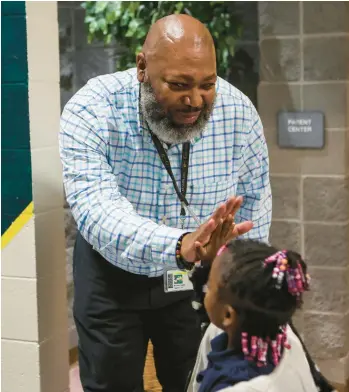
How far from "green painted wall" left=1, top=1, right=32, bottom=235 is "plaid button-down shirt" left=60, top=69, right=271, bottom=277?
32 cm

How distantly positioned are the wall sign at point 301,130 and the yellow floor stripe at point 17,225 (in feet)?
4.05

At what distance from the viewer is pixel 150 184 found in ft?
7.16

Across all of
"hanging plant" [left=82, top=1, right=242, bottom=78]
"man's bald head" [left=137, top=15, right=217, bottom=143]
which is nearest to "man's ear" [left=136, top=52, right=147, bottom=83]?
"man's bald head" [left=137, top=15, right=217, bottom=143]

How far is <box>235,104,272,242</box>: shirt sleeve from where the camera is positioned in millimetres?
2268

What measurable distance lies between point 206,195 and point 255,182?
162 millimetres

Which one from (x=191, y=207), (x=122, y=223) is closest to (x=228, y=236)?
(x=122, y=223)

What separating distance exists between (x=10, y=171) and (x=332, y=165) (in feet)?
4.48

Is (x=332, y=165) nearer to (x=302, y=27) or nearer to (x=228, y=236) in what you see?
(x=302, y=27)

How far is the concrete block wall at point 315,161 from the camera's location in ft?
10.4

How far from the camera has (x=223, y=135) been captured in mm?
2232

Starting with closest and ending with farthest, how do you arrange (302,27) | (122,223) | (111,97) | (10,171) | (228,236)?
(228,236)
(122,223)
(111,97)
(10,171)
(302,27)

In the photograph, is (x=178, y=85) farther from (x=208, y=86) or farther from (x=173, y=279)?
(x=173, y=279)

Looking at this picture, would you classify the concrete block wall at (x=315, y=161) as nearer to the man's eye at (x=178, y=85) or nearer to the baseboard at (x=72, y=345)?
the baseboard at (x=72, y=345)

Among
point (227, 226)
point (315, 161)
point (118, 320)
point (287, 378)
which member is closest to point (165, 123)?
point (227, 226)
